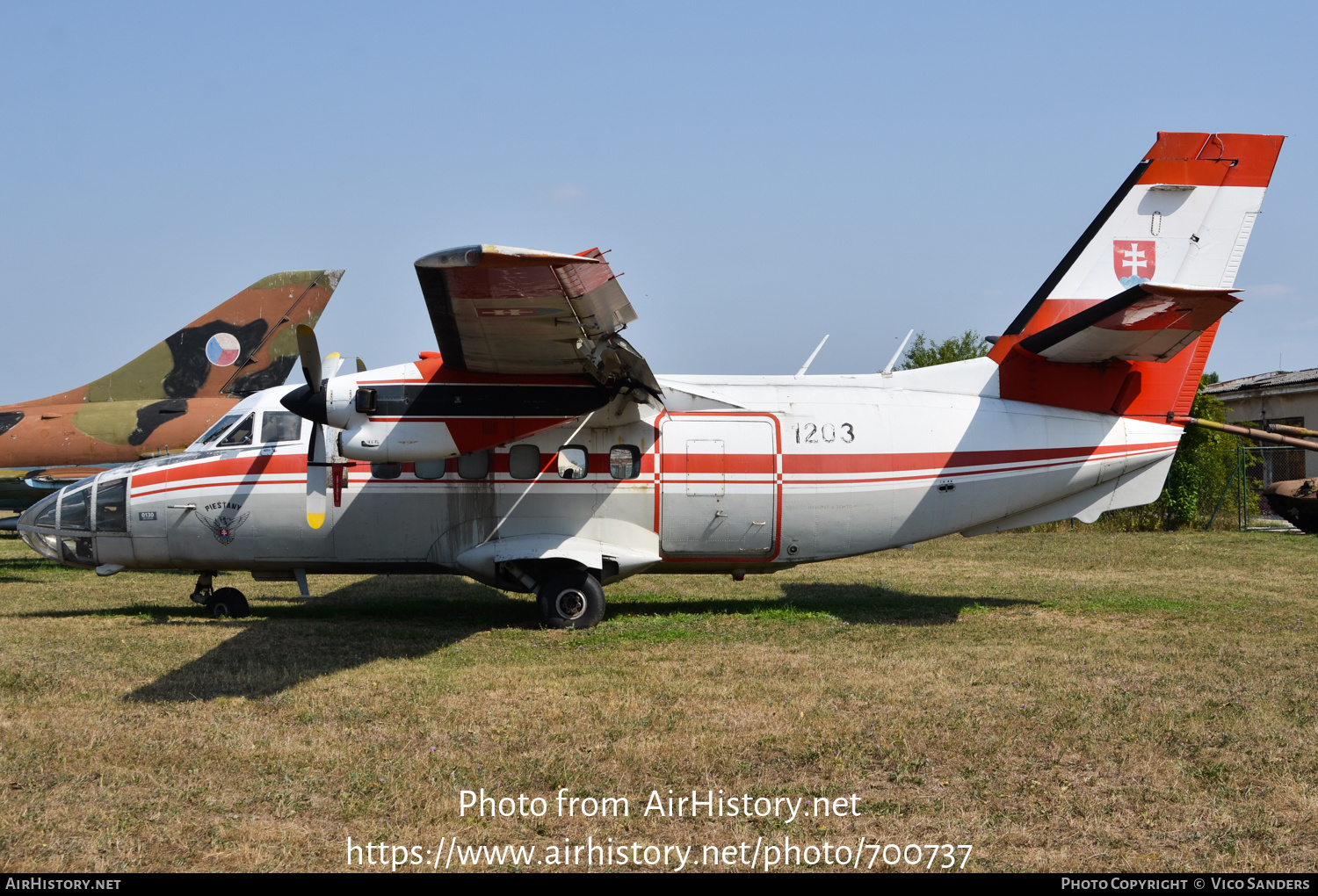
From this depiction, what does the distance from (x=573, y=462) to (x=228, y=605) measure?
485cm

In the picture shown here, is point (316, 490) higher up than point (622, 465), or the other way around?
point (622, 465)

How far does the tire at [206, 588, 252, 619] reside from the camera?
41.3 ft

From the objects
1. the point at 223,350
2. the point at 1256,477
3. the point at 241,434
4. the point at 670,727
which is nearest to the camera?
the point at 670,727

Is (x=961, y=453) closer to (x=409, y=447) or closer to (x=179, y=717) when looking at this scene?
(x=409, y=447)

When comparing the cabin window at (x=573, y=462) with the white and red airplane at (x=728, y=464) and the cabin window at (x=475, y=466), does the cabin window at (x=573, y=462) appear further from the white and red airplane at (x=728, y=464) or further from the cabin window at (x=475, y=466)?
the cabin window at (x=475, y=466)

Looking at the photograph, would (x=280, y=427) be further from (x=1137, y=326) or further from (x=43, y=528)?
(x=1137, y=326)

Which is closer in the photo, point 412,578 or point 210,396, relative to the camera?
point 412,578

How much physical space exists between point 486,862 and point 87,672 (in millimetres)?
5632

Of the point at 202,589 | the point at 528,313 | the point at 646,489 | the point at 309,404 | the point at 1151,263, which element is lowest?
the point at 202,589

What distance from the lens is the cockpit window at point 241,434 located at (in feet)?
40.1

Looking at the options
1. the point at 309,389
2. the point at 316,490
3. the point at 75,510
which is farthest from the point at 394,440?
the point at 75,510

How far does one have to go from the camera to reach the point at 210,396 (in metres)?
19.6

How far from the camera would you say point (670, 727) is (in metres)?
7.12

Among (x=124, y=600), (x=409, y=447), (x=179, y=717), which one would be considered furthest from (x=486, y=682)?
(x=124, y=600)
